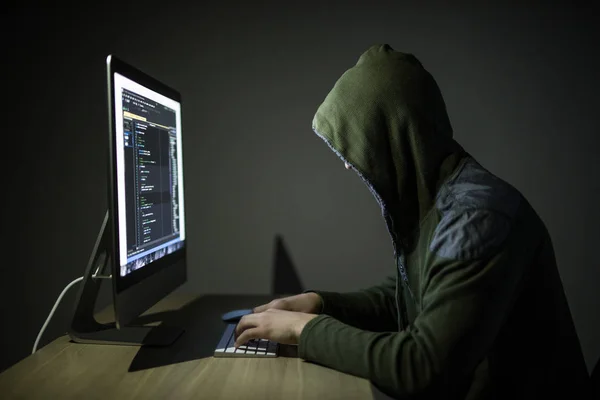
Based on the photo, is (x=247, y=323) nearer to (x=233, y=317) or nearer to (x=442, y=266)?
(x=233, y=317)

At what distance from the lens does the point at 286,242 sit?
184cm

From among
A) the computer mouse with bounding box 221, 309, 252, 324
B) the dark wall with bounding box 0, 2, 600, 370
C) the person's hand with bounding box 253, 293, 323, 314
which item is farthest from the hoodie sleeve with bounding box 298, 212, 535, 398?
the dark wall with bounding box 0, 2, 600, 370

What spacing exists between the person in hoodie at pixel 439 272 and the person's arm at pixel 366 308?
176 mm

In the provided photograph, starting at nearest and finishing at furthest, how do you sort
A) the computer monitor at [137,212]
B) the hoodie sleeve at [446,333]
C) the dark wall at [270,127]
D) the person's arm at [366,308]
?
the hoodie sleeve at [446,333] < the computer monitor at [137,212] < the person's arm at [366,308] < the dark wall at [270,127]

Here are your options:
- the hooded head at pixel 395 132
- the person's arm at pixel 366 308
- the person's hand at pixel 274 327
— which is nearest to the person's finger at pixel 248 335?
the person's hand at pixel 274 327

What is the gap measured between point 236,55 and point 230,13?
0.48ft

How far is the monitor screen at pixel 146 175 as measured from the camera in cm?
106

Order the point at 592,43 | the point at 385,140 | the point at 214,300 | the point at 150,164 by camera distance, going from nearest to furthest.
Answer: the point at 385,140 < the point at 150,164 < the point at 214,300 < the point at 592,43

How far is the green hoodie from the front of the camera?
0.88 meters

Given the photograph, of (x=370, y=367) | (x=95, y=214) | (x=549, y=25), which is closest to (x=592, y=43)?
(x=549, y=25)

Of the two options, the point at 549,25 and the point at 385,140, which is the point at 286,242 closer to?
the point at 385,140

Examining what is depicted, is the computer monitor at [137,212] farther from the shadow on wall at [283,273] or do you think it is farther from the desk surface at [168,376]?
the shadow on wall at [283,273]

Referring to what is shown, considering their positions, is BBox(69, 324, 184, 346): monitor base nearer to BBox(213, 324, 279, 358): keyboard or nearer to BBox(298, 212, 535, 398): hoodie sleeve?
BBox(213, 324, 279, 358): keyboard

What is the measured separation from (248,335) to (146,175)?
45 centimetres
